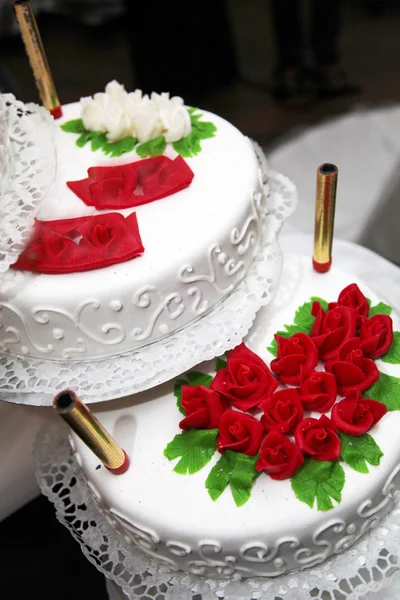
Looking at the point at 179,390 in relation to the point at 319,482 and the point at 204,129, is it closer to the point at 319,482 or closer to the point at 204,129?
the point at 319,482

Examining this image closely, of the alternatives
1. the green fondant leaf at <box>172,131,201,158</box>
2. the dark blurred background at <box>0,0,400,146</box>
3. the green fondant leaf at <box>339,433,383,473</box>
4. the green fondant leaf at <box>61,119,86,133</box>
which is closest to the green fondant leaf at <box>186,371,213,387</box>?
the green fondant leaf at <box>339,433,383,473</box>

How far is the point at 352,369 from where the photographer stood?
84cm

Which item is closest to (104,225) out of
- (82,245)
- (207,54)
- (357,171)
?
(82,245)

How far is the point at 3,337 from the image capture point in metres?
0.88

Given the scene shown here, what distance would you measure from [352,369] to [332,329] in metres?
0.08

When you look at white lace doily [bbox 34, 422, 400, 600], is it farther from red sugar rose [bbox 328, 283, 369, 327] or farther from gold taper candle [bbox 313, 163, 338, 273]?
gold taper candle [bbox 313, 163, 338, 273]

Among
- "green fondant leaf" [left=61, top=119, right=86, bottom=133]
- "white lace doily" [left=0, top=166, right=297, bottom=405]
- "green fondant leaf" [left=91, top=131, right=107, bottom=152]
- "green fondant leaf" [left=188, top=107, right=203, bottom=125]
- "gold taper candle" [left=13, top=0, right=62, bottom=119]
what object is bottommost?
"white lace doily" [left=0, top=166, right=297, bottom=405]

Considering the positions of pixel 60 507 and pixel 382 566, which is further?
pixel 60 507

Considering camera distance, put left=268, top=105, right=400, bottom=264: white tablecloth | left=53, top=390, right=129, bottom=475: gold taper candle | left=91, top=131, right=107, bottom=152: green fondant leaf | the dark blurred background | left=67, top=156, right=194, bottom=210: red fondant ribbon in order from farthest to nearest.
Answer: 1. the dark blurred background
2. left=268, top=105, right=400, bottom=264: white tablecloth
3. left=91, top=131, right=107, bottom=152: green fondant leaf
4. left=67, top=156, right=194, bottom=210: red fondant ribbon
5. left=53, top=390, right=129, bottom=475: gold taper candle

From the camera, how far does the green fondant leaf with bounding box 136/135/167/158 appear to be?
0.99m

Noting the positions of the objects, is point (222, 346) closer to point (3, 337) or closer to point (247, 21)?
point (3, 337)

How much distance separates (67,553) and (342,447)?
20.9 inches

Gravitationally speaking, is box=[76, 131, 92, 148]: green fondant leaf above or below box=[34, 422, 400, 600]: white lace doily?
above

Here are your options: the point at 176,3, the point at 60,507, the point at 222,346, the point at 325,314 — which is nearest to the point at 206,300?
the point at 222,346
